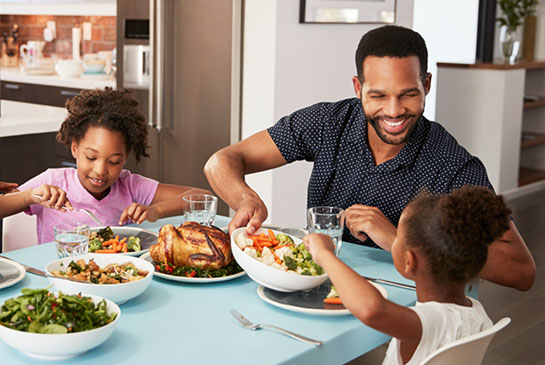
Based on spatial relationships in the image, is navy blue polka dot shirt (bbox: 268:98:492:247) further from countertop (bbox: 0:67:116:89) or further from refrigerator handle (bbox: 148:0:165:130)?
countertop (bbox: 0:67:116:89)

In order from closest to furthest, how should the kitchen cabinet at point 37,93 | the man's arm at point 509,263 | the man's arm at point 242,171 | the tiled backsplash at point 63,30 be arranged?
the man's arm at point 509,263 → the man's arm at point 242,171 → the kitchen cabinet at point 37,93 → the tiled backsplash at point 63,30

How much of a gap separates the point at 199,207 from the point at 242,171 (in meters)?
0.38

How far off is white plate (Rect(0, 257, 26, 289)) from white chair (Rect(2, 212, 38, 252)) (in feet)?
1.94

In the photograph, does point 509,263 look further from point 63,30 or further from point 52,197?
point 63,30

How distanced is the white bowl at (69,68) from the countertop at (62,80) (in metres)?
0.06

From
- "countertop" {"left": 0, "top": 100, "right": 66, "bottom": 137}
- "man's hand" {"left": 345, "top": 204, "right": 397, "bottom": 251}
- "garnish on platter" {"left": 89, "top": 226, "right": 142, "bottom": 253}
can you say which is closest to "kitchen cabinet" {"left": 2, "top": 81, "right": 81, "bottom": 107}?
"countertop" {"left": 0, "top": 100, "right": 66, "bottom": 137}

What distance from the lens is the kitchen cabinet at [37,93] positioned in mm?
5128

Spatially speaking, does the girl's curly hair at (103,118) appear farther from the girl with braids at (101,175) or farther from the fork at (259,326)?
the fork at (259,326)

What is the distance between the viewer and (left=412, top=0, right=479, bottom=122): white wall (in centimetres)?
630

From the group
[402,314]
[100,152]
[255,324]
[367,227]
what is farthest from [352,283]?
[100,152]

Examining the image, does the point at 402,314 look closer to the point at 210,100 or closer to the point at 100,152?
the point at 100,152

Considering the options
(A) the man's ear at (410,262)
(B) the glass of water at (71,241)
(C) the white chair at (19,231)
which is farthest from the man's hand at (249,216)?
(C) the white chair at (19,231)

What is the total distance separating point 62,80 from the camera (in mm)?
5121

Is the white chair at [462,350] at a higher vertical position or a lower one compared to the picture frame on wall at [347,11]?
lower
